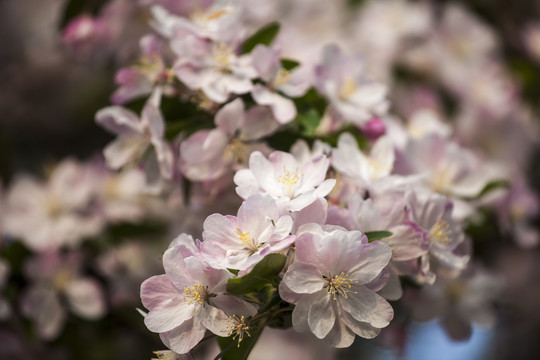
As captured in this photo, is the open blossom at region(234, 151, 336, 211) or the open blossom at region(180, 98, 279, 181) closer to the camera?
the open blossom at region(234, 151, 336, 211)

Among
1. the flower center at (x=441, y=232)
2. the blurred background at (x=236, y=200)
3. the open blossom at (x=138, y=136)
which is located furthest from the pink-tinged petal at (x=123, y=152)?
the flower center at (x=441, y=232)

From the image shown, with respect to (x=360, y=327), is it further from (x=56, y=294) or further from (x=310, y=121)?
(x=56, y=294)

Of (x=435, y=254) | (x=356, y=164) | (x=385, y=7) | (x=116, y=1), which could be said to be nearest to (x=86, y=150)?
(x=116, y=1)

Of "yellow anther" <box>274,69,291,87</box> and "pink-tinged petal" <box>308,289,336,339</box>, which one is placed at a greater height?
Result: "yellow anther" <box>274,69,291,87</box>

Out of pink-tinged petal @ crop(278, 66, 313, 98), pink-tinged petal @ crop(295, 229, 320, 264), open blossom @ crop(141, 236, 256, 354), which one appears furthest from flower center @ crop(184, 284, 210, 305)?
pink-tinged petal @ crop(278, 66, 313, 98)

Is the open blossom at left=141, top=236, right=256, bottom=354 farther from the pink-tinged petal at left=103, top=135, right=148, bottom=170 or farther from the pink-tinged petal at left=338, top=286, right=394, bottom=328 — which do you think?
the pink-tinged petal at left=103, top=135, right=148, bottom=170

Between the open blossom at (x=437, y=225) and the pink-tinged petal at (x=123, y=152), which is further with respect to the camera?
the pink-tinged petal at (x=123, y=152)

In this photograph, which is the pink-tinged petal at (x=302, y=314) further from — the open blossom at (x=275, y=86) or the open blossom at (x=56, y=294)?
the open blossom at (x=56, y=294)
